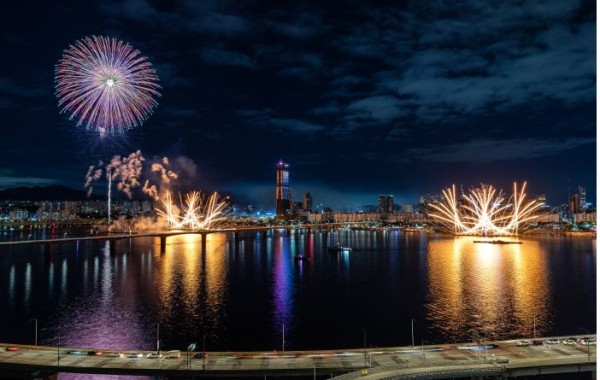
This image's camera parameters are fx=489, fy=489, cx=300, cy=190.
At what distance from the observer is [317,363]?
3922cm

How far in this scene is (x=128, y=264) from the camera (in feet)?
400

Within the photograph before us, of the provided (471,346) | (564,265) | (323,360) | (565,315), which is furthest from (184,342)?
(564,265)

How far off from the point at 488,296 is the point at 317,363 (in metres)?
50.7

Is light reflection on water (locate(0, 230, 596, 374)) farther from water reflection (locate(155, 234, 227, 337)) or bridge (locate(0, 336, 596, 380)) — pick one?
bridge (locate(0, 336, 596, 380))

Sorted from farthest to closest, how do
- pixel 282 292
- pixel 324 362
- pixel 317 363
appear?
1. pixel 282 292
2. pixel 324 362
3. pixel 317 363

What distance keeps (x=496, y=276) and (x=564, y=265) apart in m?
27.6

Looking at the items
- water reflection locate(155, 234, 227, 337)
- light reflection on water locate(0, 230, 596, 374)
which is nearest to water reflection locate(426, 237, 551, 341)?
light reflection on water locate(0, 230, 596, 374)

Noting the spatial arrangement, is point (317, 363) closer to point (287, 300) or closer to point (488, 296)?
point (287, 300)

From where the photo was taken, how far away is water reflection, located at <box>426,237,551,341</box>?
61.0 m

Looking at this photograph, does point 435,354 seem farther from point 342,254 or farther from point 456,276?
point 342,254

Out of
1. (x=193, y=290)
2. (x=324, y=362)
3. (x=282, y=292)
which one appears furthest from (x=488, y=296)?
(x=324, y=362)

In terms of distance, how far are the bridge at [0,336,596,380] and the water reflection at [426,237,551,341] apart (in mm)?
16455

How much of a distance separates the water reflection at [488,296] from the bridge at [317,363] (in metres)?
16.5

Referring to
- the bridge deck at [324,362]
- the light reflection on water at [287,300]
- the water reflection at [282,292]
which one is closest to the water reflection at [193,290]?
the light reflection on water at [287,300]
